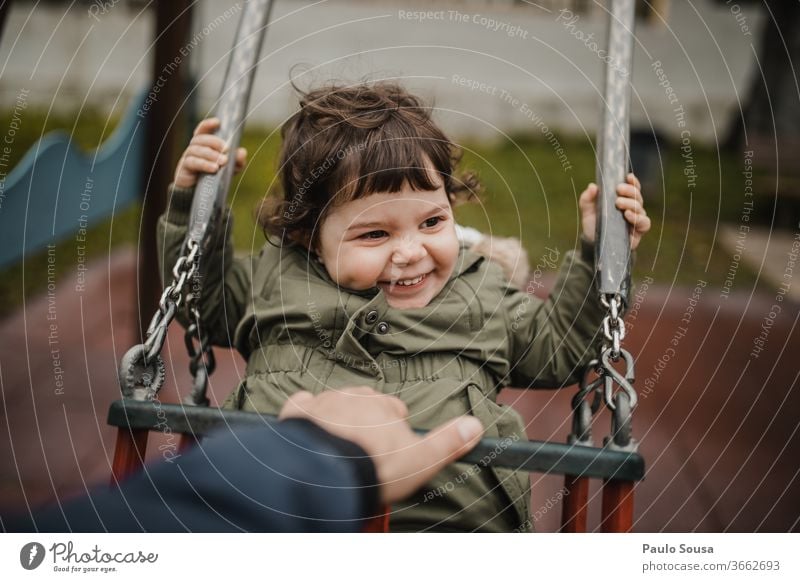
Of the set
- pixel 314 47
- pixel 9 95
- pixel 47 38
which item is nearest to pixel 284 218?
pixel 47 38

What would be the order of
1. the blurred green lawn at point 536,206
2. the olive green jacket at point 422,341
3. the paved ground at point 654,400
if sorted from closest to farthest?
the olive green jacket at point 422,341, the paved ground at point 654,400, the blurred green lawn at point 536,206

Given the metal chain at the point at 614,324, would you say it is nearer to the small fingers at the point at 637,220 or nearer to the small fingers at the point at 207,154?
the small fingers at the point at 637,220

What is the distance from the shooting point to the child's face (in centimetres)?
73

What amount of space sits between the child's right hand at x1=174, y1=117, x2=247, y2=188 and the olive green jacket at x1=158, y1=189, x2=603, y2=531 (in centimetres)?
4

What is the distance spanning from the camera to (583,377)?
2.38ft

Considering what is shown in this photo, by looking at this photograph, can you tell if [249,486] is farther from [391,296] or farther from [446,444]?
[391,296]

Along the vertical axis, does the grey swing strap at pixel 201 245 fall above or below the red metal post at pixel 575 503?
above

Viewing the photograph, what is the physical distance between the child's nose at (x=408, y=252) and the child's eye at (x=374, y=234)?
0.7 inches

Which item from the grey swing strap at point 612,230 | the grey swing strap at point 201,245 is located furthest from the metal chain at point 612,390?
the grey swing strap at point 201,245

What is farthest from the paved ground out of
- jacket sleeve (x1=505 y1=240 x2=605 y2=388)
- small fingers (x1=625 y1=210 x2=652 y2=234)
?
small fingers (x1=625 y1=210 x2=652 y2=234)

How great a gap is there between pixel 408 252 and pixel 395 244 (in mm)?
13

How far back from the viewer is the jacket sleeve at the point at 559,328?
790 millimetres
